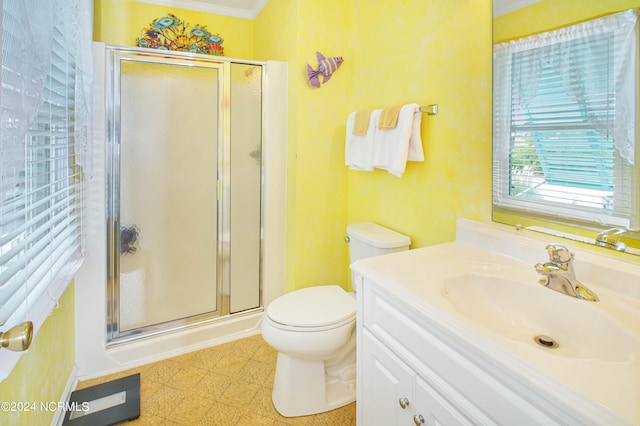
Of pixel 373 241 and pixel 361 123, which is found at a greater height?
pixel 361 123

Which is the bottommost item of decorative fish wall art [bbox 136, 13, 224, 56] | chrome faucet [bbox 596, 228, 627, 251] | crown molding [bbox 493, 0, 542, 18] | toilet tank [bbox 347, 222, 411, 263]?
toilet tank [bbox 347, 222, 411, 263]

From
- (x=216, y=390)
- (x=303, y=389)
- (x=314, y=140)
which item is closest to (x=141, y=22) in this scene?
(x=314, y=140)

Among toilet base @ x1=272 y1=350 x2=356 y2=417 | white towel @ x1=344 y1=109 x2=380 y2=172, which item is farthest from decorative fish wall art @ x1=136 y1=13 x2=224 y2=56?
toilet base @ x1=272 y1=350 x2=356 y2=417

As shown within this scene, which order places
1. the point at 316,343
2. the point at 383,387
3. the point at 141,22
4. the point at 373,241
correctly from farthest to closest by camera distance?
the point at 141,22 → the point at 373,241 → the point at 316,343 → the point at 383,387

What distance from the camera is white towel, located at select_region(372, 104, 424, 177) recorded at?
5.10 feet

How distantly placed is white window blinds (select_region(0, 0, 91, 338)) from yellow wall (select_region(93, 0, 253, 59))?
112 centimetres

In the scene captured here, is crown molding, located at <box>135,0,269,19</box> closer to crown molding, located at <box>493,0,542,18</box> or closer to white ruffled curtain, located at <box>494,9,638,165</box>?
crown molding, located at <box>493,0,542,18</box>

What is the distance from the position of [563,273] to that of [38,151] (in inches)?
69.3

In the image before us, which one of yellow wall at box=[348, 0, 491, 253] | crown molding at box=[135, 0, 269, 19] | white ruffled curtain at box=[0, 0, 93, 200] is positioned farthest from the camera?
crown molding at box=[135, 0, 269, 19]

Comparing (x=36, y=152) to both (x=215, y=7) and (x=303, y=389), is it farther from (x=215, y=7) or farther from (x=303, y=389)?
(x=215, y=7)

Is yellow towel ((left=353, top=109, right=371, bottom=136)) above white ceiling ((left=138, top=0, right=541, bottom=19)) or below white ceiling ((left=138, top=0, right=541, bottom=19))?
below

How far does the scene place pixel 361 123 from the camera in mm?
Result: 1810

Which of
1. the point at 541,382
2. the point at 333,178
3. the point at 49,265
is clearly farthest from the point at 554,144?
the point at 49,265

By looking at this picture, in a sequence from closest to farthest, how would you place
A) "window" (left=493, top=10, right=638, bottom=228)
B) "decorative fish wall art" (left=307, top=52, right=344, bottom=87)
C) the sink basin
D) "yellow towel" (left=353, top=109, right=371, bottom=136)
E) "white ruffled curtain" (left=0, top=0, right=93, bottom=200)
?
"white ruffled curtain" (left=0, top=0, right=93, bottom=200) < the sink basin < "window" (left=493, top=10, right=638, bottom=228) < "yellow towel" (left=353, top=109, right=371, bottom=136) < "decorative fish wall art" (left=307, top=52, right=344, bottom=87)
